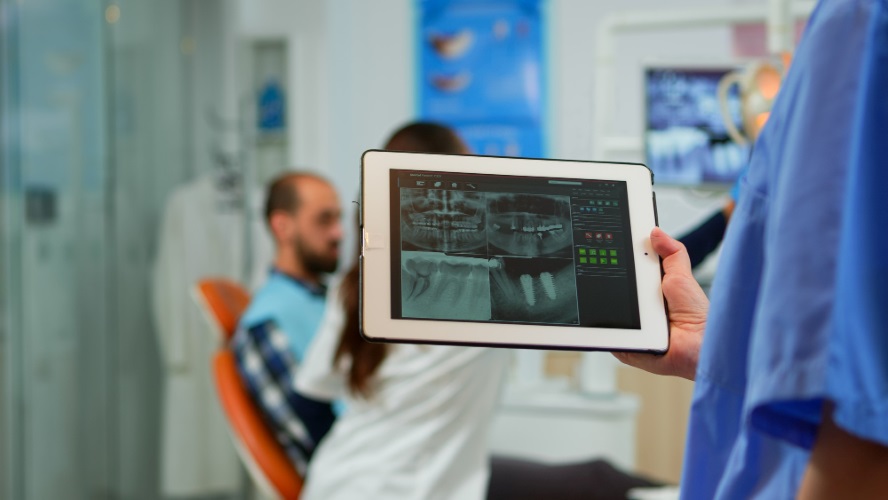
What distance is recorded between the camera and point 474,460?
1739 mm

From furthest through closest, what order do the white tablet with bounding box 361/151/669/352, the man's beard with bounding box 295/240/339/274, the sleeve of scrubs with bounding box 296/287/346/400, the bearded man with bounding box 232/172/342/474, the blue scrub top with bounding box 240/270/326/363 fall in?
the man's beard with bounding box 295/240/339/274, the blue scrub top with bounding box 240/270/326/363, the bearded man with bounding box 232/172/342/474, the sleeve of scrubs with bounding box 296/287/346/400, the white tablet with bounding box 361/151/669/352

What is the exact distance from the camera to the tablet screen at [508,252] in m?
0.71

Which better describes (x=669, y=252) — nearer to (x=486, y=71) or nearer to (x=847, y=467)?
(x=847, y=467)

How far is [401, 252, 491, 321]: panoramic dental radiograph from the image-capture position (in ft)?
2.31

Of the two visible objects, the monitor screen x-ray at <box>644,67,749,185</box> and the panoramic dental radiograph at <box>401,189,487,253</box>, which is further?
the monitor screen x-ray at <box>644,67,749,185</box>

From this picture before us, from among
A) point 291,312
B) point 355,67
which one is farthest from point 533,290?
point 355,67

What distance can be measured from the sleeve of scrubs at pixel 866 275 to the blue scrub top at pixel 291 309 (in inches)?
71.4

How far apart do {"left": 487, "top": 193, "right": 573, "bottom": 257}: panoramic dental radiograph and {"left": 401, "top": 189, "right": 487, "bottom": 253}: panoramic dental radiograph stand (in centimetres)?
1

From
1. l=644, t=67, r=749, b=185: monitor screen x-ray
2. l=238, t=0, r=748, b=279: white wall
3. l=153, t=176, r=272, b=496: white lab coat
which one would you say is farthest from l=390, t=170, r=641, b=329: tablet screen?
l=238, t=0, r=748, b=279: white wall

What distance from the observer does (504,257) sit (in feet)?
2.37

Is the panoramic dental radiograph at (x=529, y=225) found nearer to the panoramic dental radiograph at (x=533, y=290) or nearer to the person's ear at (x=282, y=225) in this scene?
the panoramic dental radiograph at (x=533, y=290)

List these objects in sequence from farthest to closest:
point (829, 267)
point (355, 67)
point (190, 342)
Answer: point (355, 67), point (190, 342), point (829, 267)

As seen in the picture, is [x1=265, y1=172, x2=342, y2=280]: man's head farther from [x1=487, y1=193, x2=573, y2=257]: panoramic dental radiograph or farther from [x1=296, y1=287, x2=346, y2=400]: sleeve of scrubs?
[x1=487, y1=193, x2=573, y2=257]: panoramic dental radiograph

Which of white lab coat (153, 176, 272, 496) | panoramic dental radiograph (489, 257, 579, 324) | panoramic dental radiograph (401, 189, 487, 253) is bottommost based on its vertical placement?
white lab coat (153, 176, 272, 496)
